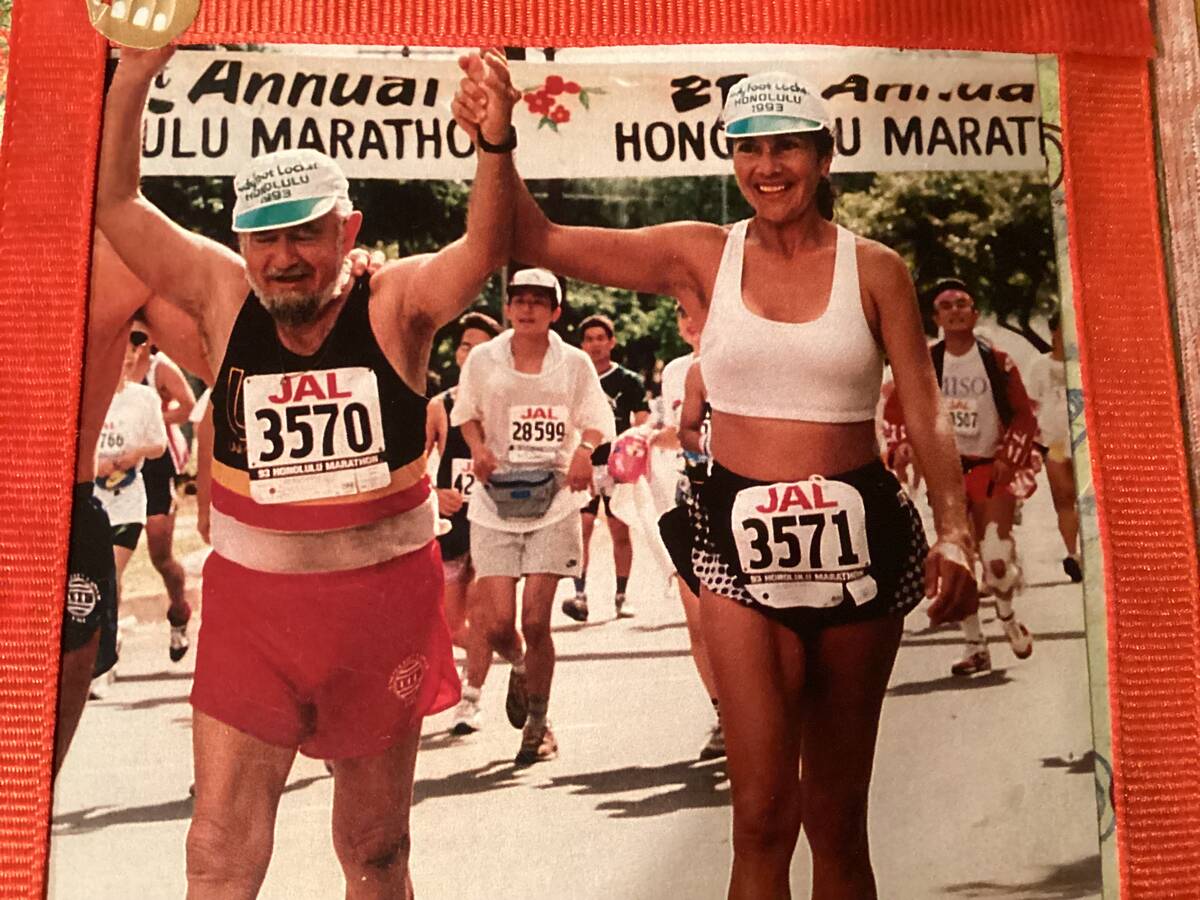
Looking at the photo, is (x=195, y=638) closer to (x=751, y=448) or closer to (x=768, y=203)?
(x=751, y=448)

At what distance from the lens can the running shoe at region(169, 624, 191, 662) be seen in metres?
0.92

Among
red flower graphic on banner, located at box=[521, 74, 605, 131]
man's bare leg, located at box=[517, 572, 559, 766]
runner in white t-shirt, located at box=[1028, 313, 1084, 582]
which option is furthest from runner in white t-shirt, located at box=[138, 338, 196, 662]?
runner in white t-shirt, located at box=[1028, 313, 1084, 582]

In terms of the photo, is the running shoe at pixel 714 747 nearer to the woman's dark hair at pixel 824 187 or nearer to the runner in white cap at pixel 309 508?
the runner in white cap at pixel 309 508

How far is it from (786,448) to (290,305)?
0.49 m

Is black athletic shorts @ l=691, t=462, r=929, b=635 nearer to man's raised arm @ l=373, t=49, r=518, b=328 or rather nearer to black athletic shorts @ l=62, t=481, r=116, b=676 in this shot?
man's raised arm @ l=373, t=49, r=518, b=328

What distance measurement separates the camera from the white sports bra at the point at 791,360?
3.10ft

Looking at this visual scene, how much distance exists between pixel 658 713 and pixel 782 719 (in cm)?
12

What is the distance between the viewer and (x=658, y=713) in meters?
0.95

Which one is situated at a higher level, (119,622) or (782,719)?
(119,622)

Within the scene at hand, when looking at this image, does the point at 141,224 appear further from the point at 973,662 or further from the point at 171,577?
the point at 973,662

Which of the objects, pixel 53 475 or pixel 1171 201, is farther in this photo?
pixel 1171 201

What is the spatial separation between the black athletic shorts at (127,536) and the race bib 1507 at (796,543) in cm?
56

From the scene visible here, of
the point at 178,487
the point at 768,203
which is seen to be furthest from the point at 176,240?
the point at 768,203

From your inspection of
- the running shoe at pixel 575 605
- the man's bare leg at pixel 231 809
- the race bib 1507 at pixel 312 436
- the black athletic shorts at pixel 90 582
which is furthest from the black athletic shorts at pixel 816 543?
the black athletic shorts at pixel 90 582
